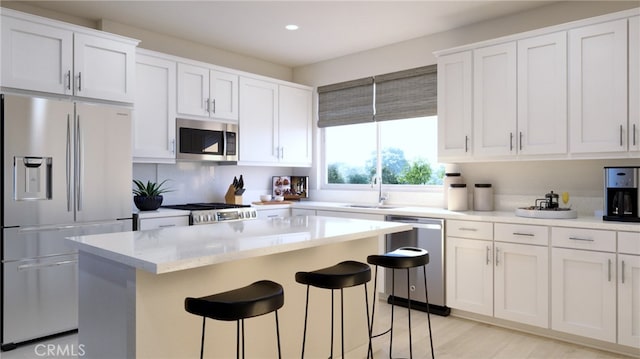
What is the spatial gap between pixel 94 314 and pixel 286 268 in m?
0.97

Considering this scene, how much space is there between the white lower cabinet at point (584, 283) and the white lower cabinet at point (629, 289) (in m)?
0.04

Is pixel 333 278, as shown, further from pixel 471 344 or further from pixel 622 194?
pixel 622 194

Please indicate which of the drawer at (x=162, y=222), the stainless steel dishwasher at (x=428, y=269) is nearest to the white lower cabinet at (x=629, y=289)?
the stainless steel dishwasher at (x=428, y=269)

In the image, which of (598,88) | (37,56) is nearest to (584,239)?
(598,88)

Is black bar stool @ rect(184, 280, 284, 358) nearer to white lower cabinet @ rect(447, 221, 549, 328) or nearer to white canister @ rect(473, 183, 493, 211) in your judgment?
white lower cabinet @ rect(447, 221, 549, 328)

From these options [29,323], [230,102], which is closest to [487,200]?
[230,102]

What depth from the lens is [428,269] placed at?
375cm

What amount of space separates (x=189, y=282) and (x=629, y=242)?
275 centimetres

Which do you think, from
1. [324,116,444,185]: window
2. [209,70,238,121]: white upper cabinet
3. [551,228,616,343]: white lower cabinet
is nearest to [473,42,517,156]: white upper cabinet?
[324,116,444,185]: window

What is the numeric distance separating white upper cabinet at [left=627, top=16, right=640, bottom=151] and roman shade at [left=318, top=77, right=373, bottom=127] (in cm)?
246

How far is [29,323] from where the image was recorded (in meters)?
2.99

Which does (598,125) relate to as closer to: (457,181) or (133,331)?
(457,181)

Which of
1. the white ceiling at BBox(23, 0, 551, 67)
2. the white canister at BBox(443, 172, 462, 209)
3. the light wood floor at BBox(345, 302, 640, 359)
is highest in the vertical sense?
the white ceiling at BBox(23, 0, 551, 67)

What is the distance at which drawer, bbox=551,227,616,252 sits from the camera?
9.41 feet
